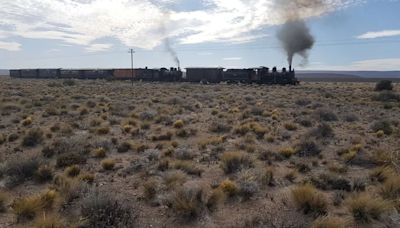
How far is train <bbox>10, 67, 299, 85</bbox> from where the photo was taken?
67188 mm

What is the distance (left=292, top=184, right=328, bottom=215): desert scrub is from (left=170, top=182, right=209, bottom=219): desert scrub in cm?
194

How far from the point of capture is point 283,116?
23.7m

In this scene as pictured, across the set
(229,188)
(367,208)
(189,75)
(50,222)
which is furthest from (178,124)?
(189,75)

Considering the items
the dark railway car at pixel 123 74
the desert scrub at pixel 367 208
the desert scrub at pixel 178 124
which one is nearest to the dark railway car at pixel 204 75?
the dark railway car at pixel 123 74

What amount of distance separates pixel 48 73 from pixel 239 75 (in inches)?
1998

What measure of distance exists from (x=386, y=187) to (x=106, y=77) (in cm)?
8011

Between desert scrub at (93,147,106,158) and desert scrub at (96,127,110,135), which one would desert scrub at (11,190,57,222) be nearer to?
desert scrub at (93,147,106,158)

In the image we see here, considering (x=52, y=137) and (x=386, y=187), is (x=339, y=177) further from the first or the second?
(x=52, y=137)

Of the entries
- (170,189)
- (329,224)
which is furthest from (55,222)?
(329,224)

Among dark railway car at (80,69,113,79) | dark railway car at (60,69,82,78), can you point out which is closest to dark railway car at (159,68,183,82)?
dark railway car at (80,69,113,79)

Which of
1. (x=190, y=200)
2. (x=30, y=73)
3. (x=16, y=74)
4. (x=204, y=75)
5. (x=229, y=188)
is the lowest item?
(x=229, y=188)

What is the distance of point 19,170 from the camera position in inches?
407

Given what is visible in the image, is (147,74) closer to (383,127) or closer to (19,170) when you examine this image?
(383,127)

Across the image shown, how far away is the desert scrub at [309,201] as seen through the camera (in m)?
7.89
